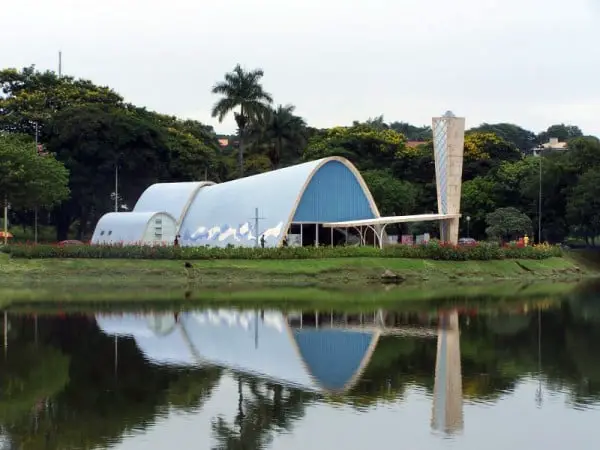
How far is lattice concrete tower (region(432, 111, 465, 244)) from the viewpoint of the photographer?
53.0 metres

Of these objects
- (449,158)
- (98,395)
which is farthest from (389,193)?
(98,395)

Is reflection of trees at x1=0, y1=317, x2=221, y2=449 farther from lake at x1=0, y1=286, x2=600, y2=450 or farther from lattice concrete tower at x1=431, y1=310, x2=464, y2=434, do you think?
lattice concrete tower at x1=431, y1=310, x2=464, y2=434

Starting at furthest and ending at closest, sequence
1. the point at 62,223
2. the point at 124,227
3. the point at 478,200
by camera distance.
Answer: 1. the point at 62,223
2. the point at 478,200
3. the point at 124,227

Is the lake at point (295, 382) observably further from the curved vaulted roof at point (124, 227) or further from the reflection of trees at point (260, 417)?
the curved vaulted roof at point (124, 227)

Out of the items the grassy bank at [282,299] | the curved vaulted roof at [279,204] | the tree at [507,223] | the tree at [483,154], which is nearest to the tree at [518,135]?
the tree at [483,154]

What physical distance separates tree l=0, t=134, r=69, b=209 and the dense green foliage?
148 inches

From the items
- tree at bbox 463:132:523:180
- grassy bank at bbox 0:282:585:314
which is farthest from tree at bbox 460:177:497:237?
grassy bank at bbox 0:282:585:314

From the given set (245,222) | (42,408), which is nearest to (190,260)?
(245,222)

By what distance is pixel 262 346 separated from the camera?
24188 mm

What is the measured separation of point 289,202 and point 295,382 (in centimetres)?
3498

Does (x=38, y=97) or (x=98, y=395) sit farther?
(x=38, y=97)

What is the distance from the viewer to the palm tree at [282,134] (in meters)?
83.9

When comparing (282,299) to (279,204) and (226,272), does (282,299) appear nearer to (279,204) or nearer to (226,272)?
(226,272)

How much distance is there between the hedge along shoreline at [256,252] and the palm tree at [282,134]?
112 ft
